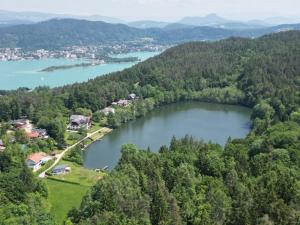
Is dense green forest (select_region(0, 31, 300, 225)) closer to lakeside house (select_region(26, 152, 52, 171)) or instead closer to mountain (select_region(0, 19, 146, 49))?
lakeside house (select_region(26, 152, 52, 171))

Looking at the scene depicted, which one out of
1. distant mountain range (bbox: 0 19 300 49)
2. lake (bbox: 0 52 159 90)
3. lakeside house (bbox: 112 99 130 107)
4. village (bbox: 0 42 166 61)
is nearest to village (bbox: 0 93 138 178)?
lakeside house (bbox: 112 99 130 107)

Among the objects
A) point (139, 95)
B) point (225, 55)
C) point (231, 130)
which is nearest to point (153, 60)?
point (225, 55)

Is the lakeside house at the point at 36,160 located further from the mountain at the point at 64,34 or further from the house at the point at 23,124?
the mountain at the point at 64,34

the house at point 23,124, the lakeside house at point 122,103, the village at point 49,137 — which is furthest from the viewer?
the lakeside house at point 122,103

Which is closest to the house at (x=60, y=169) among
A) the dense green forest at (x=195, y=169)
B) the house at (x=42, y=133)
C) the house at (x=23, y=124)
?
the dense green forest at (x=195, y=169)

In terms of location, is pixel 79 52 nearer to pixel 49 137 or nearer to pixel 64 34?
pixel 64 34
